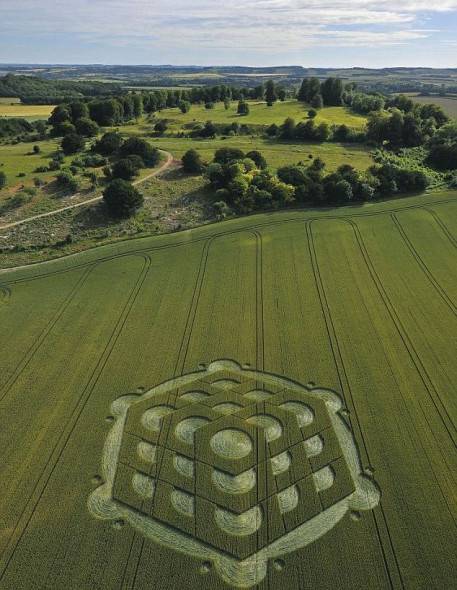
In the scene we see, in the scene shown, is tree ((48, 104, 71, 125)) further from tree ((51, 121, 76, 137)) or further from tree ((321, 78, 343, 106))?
tree ((321, 78, 343, 106))

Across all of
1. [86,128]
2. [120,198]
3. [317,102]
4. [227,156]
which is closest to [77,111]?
[86,128]

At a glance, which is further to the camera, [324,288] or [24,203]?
[24,203]

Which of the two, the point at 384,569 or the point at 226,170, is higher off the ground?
the point at 226,170

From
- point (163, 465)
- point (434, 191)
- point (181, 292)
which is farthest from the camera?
point (434, 191)

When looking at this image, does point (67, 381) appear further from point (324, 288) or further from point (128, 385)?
point (324, 288)

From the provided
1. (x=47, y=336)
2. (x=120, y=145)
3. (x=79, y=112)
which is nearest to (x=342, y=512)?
(x=47, y=336)
